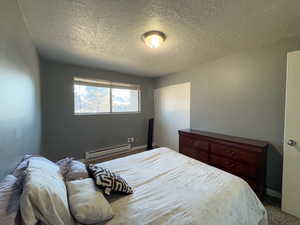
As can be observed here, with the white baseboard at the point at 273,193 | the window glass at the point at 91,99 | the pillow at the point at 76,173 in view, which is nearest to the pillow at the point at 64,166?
the pillow at the point at 76,173

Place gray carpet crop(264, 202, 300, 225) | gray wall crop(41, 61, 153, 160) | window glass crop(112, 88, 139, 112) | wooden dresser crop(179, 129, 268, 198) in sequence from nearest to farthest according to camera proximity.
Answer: gray carpet crop(264, 202, 300, 225)
wooden dresser crop(179, 129, 268, 198)
gray wall crop(41, 61, 153, 160)
window glass crop(112, 88, 139, 112)

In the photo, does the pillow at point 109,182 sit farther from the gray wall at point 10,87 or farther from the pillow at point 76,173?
the gray wall at point 10,87

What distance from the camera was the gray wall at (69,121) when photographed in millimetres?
2795

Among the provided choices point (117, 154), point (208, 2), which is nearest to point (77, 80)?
point (117, 154)

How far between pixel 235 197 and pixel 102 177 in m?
1.12

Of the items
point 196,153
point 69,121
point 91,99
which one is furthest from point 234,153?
point 69,121

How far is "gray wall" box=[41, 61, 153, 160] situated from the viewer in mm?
2795

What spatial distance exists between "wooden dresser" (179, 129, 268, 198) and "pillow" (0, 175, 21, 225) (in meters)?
2.42

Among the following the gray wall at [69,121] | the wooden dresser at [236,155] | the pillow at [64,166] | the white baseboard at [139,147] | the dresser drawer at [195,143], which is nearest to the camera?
the pillow at [64,166]

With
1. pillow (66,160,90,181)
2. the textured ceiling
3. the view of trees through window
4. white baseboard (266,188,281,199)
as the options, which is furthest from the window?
white baseboard (266,188,281,199)

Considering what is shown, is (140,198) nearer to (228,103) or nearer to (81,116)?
(228,103)

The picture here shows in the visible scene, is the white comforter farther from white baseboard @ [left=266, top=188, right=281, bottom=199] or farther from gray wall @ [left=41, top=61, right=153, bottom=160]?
gray wall @ [left=41, top=61, right=153, bottom=160]

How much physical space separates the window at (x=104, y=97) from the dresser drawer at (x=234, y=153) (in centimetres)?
247

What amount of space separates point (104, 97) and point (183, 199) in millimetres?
3035
